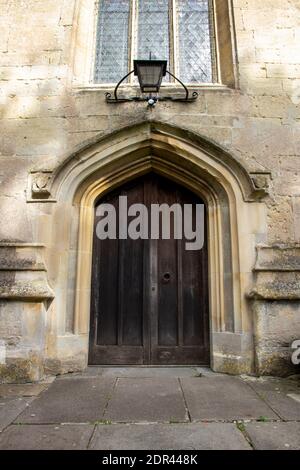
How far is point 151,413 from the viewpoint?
94.5 inches

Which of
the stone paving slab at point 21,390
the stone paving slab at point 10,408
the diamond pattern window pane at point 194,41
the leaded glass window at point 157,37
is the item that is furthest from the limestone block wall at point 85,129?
the stone paving slab at point 10,408

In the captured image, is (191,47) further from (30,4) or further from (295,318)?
(295,318)

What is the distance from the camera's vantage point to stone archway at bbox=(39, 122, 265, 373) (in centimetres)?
367

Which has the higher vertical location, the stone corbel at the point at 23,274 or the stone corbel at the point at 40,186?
the stone corbel at the point at 40,186

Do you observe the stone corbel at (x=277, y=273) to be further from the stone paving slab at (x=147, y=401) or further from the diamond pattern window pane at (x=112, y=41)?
the diamond pattern window pane at (x=112, y=41)

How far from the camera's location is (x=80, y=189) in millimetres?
4070

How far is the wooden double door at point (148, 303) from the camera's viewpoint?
3957mm

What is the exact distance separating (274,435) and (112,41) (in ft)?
16.8

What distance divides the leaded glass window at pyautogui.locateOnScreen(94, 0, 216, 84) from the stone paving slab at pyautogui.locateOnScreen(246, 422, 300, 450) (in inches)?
165

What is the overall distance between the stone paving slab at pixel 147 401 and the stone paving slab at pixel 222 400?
0.32 feet

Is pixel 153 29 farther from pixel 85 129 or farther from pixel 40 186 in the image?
→ pixel 40 186

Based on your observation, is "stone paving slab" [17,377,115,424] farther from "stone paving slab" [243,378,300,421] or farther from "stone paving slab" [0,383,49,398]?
"stone paving slab" [243,378,300,421]

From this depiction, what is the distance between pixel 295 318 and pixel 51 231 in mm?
2844
